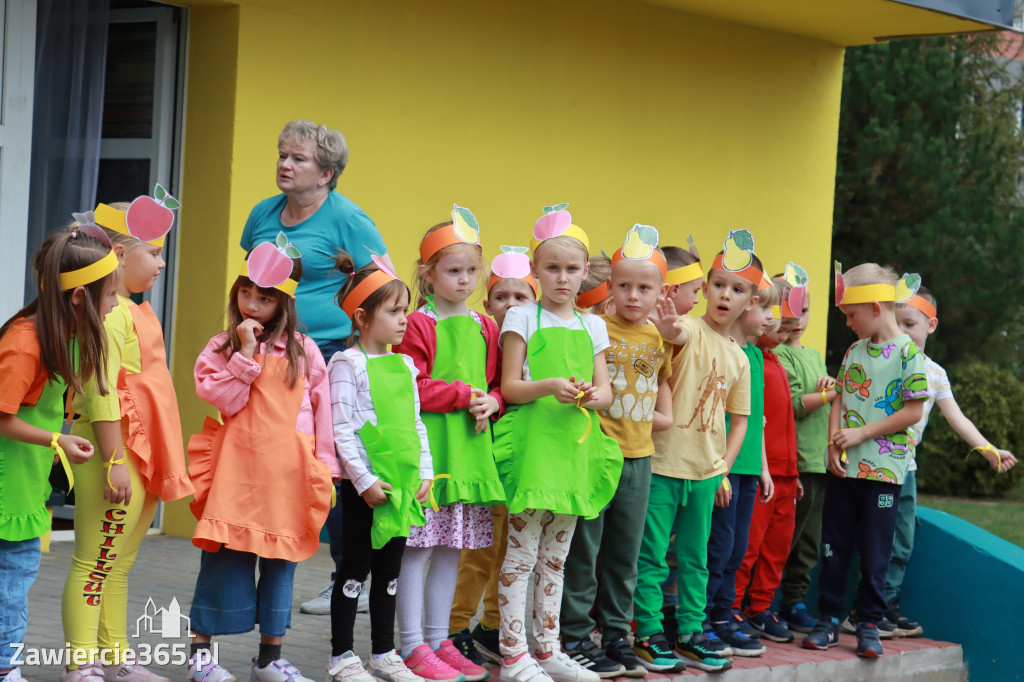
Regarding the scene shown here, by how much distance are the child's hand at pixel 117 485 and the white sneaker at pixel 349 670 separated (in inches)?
36.8

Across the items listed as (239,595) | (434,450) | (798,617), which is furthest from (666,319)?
(798,617)

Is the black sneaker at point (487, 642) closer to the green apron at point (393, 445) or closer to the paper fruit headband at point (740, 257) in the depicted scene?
the green apron at point (393, 445)

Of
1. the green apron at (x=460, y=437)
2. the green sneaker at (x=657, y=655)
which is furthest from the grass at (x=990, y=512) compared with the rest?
the green apron at (x=460, y=437)

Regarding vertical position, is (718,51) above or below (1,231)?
above

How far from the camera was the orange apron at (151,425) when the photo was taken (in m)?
4.15

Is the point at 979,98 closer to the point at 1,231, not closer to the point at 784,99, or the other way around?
the point at 784,99

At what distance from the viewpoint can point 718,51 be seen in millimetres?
9719

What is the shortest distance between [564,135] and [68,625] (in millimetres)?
5656

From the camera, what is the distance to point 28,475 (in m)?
3.84

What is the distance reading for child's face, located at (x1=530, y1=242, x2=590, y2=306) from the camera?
15.0 feet

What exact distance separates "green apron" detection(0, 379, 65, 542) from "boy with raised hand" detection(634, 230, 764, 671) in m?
2.38

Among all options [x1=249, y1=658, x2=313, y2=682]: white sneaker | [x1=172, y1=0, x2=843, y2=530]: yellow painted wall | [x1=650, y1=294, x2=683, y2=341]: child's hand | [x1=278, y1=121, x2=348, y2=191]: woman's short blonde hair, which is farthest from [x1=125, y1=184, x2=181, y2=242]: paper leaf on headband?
[x1=172, y1=0, x2=843, y2=530]: yellow painted wall

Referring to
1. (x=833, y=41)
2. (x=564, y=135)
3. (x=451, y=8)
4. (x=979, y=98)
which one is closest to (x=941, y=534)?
(x=564, y=135)

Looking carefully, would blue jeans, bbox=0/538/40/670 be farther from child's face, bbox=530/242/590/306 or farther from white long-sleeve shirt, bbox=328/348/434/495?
child's face, bbox=530/242/590/306
